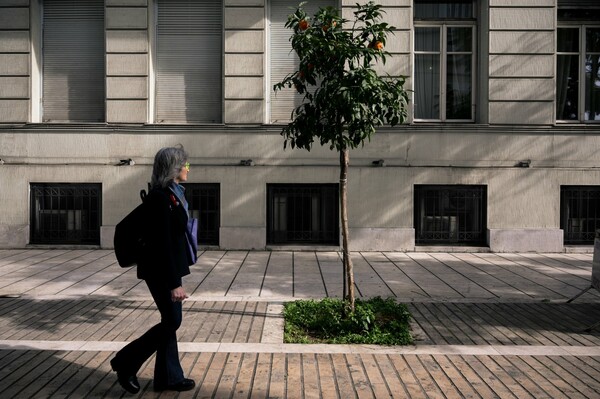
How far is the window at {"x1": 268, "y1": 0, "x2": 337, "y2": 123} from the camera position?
539 inches

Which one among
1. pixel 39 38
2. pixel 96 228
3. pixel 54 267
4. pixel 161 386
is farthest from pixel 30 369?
pixel 39 38

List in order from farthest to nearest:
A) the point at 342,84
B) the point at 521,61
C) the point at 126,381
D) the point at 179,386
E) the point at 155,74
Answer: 1. the point at 155,74
2. the point at 521,61
3. the point at 342,84
4. the point at 179,386
5. the point at 126,381

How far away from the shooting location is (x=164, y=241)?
4.38 metres

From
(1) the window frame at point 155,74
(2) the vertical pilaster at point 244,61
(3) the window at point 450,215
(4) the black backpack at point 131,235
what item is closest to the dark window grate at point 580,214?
(3) the window at point 450,215

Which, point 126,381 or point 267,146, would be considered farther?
point 267,146

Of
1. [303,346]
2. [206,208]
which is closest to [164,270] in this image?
[303,346]

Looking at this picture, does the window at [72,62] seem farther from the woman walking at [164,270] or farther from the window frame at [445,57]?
the woman walking at [164,270]

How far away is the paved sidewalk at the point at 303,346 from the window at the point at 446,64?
469cm

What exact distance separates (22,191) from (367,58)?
1075 centimetres

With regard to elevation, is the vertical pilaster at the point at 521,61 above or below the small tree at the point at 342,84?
above

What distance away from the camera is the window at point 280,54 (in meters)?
13.7

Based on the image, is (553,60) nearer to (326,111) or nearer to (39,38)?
(326,111)

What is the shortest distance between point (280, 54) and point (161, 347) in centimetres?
1049

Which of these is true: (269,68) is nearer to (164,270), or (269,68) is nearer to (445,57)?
(445,57)
